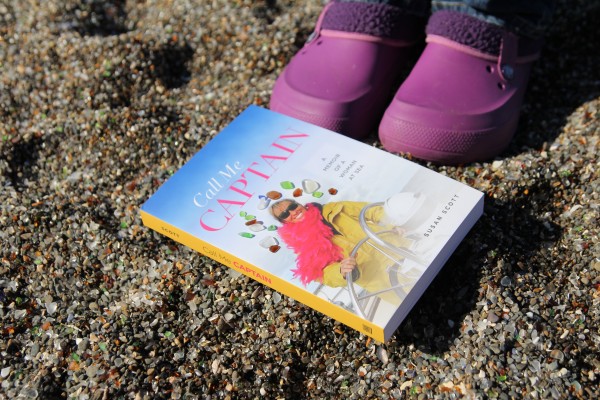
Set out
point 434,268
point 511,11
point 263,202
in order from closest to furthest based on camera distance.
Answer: point 434,268 → point 263,202 → point 511,11

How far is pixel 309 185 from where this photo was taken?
125cm

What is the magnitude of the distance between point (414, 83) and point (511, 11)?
239mm

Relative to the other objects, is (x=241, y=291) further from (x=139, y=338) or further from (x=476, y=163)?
(x=476, y=163)

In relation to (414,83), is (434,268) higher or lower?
lower

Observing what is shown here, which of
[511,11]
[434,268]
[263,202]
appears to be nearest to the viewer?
[434,268]

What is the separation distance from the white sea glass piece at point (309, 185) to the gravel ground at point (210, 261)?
20 cm

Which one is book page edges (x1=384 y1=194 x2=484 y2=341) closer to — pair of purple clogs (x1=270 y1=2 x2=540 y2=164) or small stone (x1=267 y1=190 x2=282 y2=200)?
pair of purple clogs (x1=270 y1=2 x2=540 y2=164)

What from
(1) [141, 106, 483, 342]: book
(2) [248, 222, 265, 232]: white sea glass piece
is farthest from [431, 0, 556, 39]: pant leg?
(2) [248, 222, 265, 232]: white sea glass piece

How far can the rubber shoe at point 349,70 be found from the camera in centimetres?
A: 136

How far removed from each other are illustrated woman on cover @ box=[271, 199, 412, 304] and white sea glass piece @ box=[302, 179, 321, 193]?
0.12ft

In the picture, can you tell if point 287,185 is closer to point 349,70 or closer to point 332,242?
point 332,242

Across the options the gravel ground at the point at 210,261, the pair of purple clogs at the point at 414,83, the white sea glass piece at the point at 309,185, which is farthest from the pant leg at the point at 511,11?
the white sea glass piece at the point at 309,185

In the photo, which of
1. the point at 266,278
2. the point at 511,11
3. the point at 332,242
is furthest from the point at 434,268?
the point at 511,11

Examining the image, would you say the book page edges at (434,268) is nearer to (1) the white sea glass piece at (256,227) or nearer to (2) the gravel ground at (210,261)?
(2) the gravel ground at (210,261)
